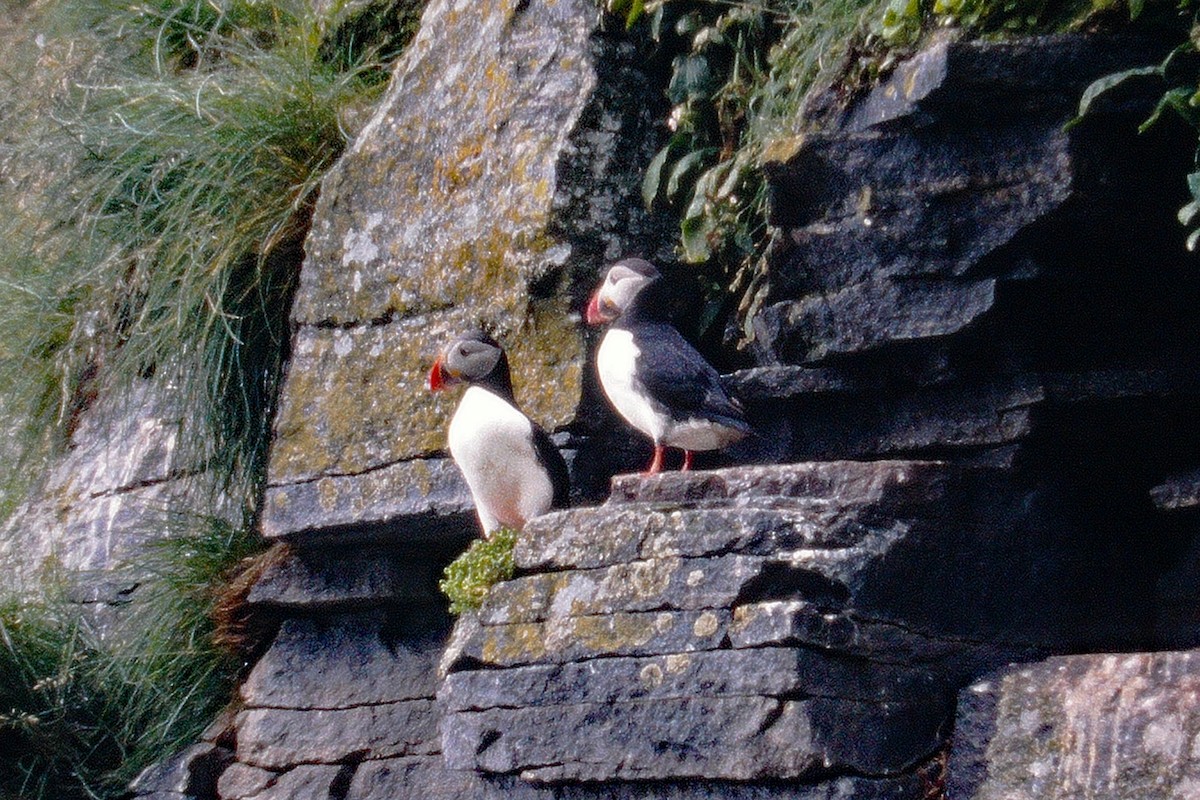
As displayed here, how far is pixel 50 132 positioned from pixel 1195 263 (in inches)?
206

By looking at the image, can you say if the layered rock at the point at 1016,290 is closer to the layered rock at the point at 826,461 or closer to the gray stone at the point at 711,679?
the layered rock at the point at 826,461

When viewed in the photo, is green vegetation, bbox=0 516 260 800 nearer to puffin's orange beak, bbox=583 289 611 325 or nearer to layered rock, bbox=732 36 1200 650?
puffin's orange beak, bbox=583 289 611 325

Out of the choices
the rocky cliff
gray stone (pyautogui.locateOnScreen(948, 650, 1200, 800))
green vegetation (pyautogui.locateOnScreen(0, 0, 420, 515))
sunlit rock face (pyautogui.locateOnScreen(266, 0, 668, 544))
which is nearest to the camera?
gray stone (pyautogui.locateOnScreen(948, 650, 1200, 800))

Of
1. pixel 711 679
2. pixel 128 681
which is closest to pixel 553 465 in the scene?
pixel 711 679

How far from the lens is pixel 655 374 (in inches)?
174

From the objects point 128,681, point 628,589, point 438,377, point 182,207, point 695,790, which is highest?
point 182,207

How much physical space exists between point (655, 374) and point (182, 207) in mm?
2971

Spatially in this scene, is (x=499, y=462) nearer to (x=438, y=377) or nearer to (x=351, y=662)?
(x=438, y=377)

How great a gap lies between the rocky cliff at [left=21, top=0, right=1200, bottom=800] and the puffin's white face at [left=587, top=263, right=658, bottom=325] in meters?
0.31

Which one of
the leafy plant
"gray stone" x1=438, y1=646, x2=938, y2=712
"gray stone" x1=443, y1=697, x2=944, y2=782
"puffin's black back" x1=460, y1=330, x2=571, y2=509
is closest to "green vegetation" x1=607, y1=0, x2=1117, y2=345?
the leafy plant

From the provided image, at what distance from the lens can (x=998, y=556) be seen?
405cm

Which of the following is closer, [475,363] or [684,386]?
[684,386]

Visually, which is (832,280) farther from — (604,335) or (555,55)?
(555,55)

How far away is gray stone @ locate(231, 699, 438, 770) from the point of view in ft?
18.3
